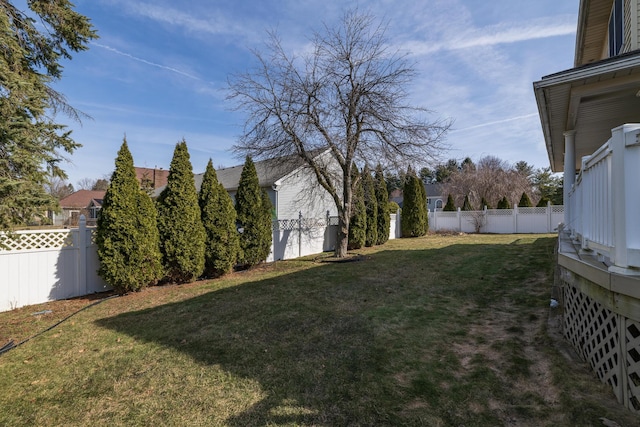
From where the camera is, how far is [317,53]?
31.4 feet

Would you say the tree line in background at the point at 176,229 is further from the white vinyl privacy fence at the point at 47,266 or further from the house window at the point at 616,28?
the house window at the point at 616,28

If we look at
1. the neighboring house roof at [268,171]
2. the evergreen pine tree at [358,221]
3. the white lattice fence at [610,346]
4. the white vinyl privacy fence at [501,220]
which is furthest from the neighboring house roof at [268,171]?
the white vinyl privacy fence at [501,220]

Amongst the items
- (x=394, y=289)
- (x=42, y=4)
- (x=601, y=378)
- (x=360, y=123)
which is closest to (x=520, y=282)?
(x=394, y=289)

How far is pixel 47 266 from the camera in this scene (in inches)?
232

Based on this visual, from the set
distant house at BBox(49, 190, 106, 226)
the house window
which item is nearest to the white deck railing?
the house window

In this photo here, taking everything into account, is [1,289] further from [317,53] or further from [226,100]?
[317,53]

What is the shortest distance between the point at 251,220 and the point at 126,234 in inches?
134

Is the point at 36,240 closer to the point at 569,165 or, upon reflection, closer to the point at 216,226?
the point at 216,226

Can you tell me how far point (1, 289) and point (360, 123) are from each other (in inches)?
359

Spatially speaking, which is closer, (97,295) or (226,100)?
(97,295)

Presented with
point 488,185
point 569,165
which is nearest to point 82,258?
point 569,165

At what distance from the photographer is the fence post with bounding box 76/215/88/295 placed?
6.28 meters

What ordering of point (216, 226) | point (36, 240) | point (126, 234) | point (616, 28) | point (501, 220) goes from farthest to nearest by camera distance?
point (501, 220) → point (216, 226) → point (616, 28) → point (126, 234) → point (36, 240)

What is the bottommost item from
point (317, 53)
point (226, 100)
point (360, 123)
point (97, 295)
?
point (97, 295)
